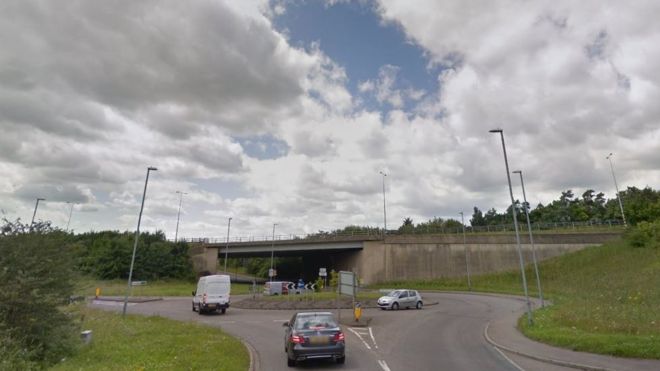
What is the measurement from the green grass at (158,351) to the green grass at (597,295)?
1164 centimetres

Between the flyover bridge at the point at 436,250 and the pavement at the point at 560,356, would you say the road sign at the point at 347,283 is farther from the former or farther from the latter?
the flyover bridge at the point at 436,250

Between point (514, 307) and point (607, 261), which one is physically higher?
point (607, 261)

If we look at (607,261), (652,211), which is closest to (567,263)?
(607,261)

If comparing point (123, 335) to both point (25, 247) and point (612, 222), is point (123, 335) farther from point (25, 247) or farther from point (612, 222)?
point (612, 222)

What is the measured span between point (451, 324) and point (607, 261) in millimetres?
34046

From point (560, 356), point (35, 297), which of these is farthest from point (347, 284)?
point (35, 297)

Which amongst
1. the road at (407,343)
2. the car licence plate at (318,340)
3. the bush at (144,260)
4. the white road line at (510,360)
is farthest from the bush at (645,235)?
the bush at (144,260)

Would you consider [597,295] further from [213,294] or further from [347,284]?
[213,294]

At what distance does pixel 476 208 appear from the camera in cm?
14788

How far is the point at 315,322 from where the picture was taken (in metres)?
12.5

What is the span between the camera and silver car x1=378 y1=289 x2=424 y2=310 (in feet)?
105

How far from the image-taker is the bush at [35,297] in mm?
12250

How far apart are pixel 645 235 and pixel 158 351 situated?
54826 mm

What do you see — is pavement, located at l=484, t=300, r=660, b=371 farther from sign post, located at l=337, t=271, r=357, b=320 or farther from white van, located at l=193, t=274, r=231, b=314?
white van, located at l=193, t=274, r=231, b=314
